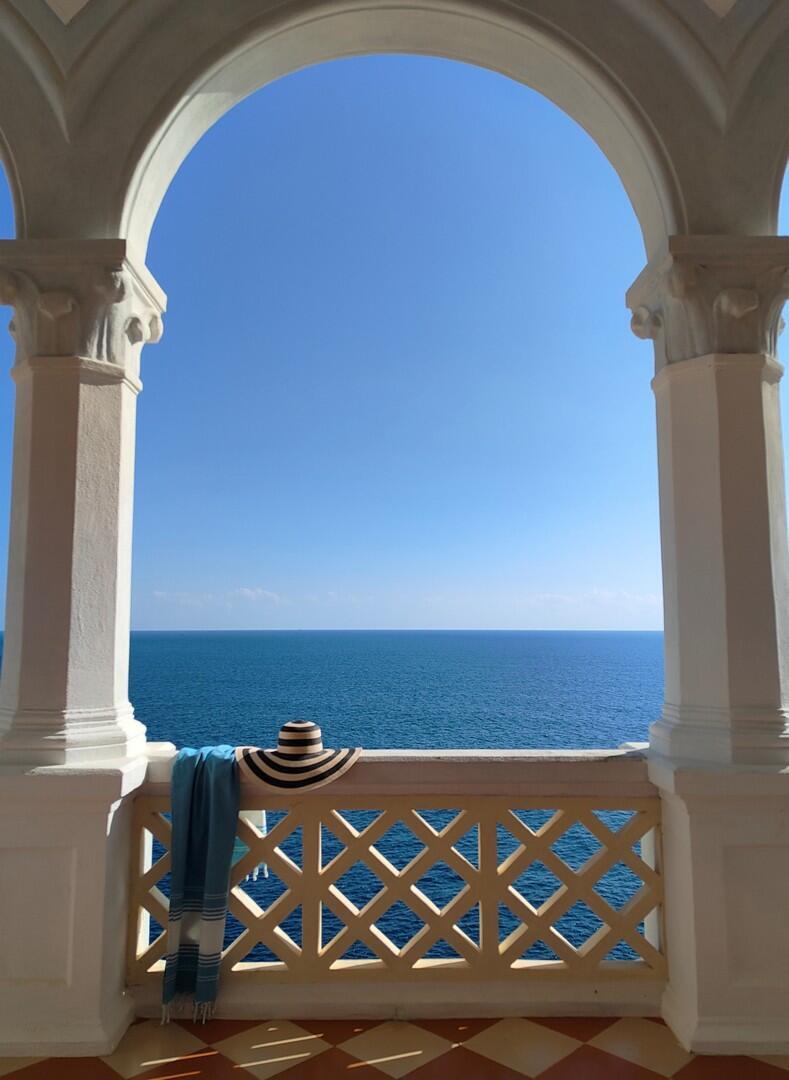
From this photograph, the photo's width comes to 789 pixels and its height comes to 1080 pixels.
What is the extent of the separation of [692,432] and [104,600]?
2.22m

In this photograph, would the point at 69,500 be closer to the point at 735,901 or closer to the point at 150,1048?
the point at 150,1048

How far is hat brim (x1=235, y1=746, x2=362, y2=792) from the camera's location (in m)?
2.70

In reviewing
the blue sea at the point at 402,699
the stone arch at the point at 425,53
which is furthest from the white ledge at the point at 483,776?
the blue sea at the point at 402,699

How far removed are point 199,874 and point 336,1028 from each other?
699mm

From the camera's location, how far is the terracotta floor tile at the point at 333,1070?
7.47 ft

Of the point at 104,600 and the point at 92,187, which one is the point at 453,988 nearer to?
the point at 104,600

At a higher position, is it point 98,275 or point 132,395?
point 98,275

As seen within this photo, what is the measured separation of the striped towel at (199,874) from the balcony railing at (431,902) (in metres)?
0.08

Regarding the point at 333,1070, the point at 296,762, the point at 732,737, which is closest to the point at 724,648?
the point at 732,737

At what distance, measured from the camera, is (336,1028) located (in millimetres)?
2562

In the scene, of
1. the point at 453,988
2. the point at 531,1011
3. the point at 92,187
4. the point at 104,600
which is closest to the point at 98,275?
the point at 92,187

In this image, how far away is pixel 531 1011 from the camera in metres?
2.63

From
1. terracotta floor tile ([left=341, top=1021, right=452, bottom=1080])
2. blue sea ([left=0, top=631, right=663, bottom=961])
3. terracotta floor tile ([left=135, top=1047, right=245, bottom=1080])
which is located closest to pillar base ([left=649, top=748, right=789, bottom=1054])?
terracotta floor tile ([left=341, top=1021, right=452, bottom=1080])

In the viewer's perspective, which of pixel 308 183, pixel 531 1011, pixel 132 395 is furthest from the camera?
pixel 308 183
